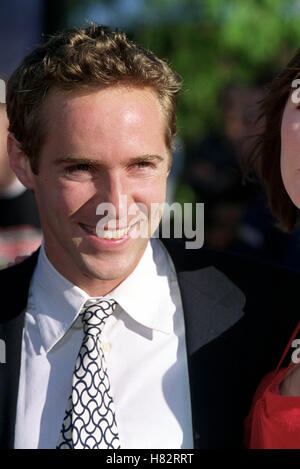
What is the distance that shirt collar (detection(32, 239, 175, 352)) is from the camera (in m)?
2.07

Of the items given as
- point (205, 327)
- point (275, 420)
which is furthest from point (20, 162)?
point (275, 420)

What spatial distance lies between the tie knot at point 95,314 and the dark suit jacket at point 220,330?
21cm

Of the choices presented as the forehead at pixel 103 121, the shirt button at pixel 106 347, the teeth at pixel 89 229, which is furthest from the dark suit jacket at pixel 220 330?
the forehead at pixel 103 121

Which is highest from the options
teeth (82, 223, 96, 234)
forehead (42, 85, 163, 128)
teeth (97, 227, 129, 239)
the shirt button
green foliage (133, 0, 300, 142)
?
green foliage (133, 0, 300, 142)

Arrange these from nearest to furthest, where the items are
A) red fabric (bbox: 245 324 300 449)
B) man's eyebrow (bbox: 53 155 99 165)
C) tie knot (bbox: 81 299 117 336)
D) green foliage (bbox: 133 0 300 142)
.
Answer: red fabric (bbox: 245 324 300 449) < man's eyebrow (bbox: 53 155 99 165) < tie knot (bbox: 81 299 117 336) < green foliage (bbox: 133 0 300 142)

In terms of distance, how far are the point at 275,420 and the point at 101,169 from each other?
2.67 feet

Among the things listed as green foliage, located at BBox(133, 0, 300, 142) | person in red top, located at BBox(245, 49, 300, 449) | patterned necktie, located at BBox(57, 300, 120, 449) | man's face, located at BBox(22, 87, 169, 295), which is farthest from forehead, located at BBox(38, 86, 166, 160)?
green foliage, located at BBox(133, 0, 300, 142)

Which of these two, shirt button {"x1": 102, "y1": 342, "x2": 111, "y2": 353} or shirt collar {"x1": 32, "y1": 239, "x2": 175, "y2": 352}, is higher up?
shirt collar {"x1": 32, "y1": 239, "x2": 175, "y2": 352}

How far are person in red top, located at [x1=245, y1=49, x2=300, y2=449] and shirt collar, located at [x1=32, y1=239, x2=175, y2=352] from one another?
36 centimetres

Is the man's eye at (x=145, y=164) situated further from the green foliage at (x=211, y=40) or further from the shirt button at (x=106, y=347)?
the green foliage at (x=211, y=40)

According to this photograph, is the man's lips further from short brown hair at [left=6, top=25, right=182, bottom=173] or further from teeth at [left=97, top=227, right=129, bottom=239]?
short brown hair at [left=6, top=25, right=182, bottom=173]

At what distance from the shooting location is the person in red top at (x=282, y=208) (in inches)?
71.5
